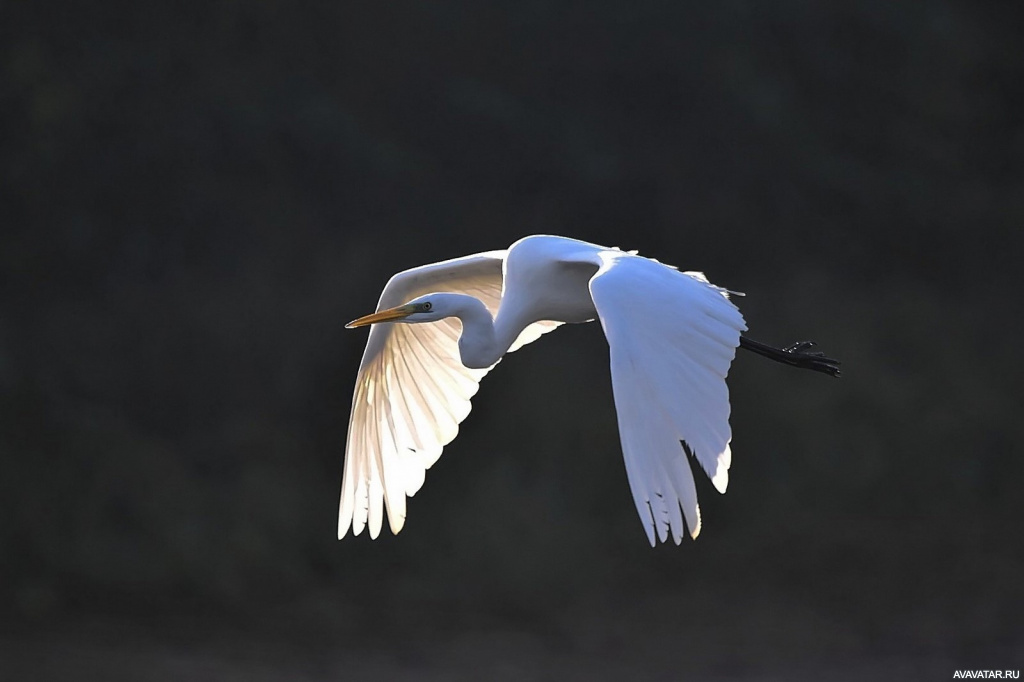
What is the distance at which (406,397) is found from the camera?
300 cm

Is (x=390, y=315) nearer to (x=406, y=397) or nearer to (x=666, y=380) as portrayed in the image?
(x=406, y=397)

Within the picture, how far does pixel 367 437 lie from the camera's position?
2930 mm

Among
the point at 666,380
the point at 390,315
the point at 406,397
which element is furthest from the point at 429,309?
the point at 666,380

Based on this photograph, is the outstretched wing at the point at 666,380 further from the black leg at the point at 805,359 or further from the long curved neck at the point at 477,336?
the black leg at the point at 805,359

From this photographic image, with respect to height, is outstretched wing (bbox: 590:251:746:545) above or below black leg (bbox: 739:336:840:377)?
below

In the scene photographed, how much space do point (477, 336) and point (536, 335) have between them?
1.38ft

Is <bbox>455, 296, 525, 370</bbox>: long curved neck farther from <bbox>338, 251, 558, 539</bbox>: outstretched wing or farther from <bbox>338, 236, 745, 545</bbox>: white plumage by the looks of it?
<bbox>338, 251, 558, 539</bbox>: outstretched wing

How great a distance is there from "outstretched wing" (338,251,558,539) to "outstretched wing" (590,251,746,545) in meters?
0.86

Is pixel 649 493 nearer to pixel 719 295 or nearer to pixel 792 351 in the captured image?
pixel 719 295

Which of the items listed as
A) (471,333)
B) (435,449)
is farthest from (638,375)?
(435,449)

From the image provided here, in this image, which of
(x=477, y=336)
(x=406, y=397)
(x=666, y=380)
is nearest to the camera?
(x=666, y=380)

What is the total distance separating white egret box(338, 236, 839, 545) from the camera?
71.8 inches

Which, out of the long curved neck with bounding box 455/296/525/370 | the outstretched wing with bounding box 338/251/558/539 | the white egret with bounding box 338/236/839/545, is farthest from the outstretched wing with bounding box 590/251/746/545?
the outstretched wing with bounding box 338/251/558/539

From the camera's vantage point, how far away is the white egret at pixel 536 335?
5.98ft
